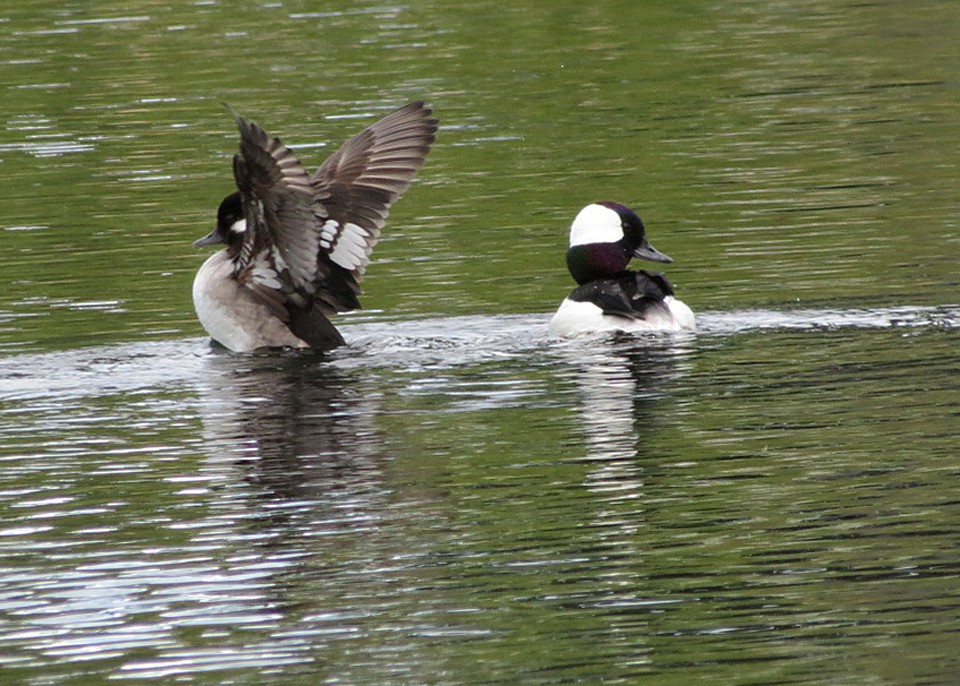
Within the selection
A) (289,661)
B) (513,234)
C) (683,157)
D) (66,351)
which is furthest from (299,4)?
(289,661)

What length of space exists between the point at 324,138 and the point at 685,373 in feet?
33.5

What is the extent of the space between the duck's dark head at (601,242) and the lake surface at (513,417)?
1.69 ft

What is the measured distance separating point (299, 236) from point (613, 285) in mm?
2019

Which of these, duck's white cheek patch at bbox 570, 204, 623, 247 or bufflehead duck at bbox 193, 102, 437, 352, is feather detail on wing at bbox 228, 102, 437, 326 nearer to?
bufflehead duck at bbox 193, 102, 437, 352

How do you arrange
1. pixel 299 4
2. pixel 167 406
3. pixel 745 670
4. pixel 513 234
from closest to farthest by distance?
pixel 745 670 → pixel 167 406 → pixel 513 234 → pixel 299 4

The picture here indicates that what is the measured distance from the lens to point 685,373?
11.3 m

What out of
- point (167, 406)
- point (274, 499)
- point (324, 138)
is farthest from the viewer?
point (324, 138)

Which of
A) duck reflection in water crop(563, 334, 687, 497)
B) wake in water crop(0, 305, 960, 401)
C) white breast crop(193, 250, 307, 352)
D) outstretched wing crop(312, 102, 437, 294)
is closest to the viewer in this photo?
duck reflection in water crop(563, 334, 687, 497)

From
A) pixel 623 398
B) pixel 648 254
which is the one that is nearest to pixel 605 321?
pixel 648 254

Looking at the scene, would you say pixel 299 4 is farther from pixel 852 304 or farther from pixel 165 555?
pixel 165 555

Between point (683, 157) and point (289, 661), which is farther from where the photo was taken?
point (683, 157)

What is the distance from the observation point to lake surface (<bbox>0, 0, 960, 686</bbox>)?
7102 millimetres

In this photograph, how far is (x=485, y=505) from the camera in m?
8.70

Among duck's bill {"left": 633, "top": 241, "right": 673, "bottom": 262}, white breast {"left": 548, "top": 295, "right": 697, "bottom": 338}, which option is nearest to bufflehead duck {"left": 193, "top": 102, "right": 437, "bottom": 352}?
white breast {"left": 548, "top": 295, "right": 697, "bottom": 338}
